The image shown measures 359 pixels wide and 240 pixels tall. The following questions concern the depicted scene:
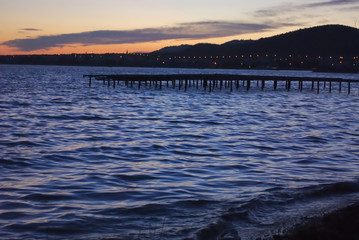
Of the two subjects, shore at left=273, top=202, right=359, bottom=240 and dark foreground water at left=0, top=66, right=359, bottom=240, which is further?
dark foreground water at left=0, top=66, right=359, bottom=240

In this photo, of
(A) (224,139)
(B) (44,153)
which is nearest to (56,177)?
(B) (44,153)

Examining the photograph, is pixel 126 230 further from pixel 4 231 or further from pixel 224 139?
pixel 224 139

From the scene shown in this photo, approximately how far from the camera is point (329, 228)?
7.08 m

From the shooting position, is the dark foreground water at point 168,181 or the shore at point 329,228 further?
the dark foreground water at point 168,181

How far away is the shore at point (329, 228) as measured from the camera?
6.74 m

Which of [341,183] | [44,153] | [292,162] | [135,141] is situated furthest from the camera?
[135,141]

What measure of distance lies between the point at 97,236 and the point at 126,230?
0.56 meters

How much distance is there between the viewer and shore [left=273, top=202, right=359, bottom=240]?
22.1 ft

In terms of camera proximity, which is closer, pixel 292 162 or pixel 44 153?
pixel 292 162

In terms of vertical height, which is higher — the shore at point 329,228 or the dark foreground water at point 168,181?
the shore at point 329,228

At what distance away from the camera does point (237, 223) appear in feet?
27.5

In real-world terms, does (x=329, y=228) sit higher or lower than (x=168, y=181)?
higher

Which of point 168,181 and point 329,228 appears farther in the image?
point 168,181

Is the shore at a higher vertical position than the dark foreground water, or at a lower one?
higher
